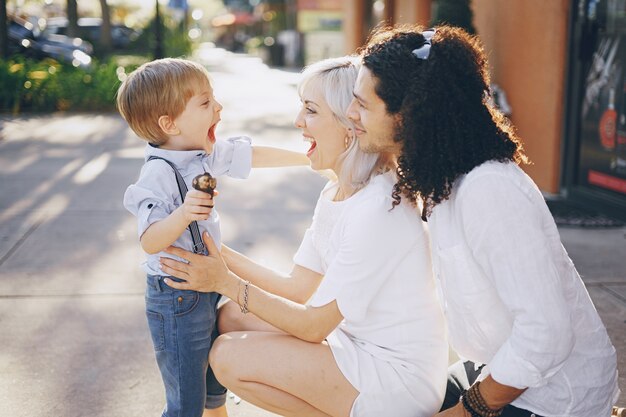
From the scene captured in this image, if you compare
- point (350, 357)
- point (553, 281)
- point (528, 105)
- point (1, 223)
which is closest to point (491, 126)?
point (553, 281)

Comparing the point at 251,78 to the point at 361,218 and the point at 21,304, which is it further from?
the point at 361,218

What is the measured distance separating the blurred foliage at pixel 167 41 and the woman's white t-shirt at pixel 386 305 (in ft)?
71.3

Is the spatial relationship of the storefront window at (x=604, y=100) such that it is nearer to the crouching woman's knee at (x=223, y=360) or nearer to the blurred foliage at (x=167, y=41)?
the crouching woman's knee at (x=223, y=360)

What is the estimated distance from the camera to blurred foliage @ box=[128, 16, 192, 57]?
81.3 feet

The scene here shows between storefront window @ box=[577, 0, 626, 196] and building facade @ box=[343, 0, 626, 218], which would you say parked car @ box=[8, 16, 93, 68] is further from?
storefront window @ box=[577, 0, 626, 196]

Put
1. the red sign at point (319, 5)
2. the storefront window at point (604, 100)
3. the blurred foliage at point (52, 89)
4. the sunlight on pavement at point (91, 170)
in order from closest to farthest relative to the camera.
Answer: the storefront window at point (604, 100) → the sunlight on pavement at point (91, 170) → the blurred foliage at point (52, 89) → the red sign at point (319, 5)

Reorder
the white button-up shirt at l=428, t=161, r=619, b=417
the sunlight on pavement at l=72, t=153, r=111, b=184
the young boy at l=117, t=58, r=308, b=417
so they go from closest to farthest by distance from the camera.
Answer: the white button-up shirt at l=428, t=161, r=619, b=417 < the young boy at l=117, t=58, r=308, b=417 < the sunlight on pavement at l=72, t=153, r=111, b=184

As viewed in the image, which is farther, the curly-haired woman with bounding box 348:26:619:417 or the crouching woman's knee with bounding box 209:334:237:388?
the crouching woman's knee with bounding box 209:334:237:388

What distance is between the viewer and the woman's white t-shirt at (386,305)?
2.28m

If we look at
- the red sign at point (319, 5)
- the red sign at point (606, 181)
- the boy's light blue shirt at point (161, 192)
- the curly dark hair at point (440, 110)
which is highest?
the red sign at point (319, 5)

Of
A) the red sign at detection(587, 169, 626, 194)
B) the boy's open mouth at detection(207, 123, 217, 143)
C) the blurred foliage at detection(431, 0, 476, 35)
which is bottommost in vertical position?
the red sign at detection(587, 169, 626, 194)

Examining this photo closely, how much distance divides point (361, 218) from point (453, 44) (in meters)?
0.59

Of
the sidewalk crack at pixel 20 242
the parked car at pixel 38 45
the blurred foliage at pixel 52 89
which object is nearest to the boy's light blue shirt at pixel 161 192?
the sidewalk crack at pixel 20 242

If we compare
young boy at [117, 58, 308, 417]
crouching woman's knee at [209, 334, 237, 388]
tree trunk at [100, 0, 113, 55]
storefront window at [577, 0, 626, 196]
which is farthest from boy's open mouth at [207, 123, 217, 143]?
tree trunk at [100, 0, 113, 55]
